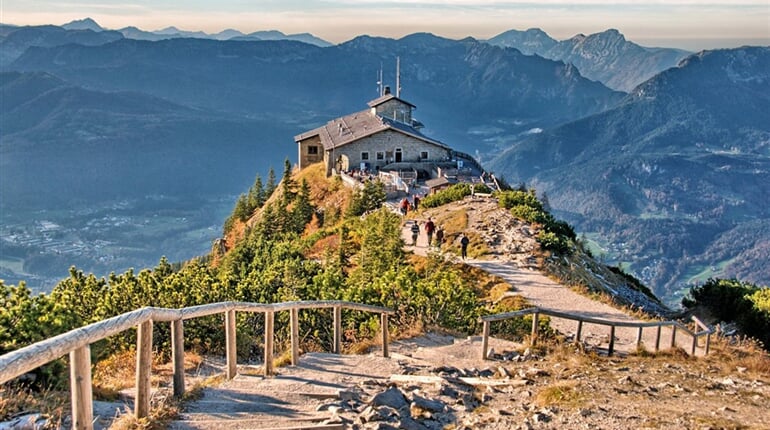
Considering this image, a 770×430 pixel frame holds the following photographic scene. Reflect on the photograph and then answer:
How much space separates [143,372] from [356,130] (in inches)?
2331

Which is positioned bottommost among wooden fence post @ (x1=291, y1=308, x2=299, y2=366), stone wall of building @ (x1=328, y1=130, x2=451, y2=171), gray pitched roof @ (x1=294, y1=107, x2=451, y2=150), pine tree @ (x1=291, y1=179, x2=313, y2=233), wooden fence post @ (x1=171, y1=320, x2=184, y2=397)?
pine tree @ (x1=291, y1=179, x2=313, y2=233)

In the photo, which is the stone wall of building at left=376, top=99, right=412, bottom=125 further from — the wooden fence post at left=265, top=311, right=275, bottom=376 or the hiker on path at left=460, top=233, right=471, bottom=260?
the wooden fence post at left=265, top=311, right=275, bottom=376

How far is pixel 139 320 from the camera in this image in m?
7.30

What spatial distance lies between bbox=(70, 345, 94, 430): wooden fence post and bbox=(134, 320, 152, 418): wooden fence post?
0.97m

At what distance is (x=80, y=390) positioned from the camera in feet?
20.2

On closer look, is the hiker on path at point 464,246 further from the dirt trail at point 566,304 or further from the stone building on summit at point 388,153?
the stone building on summit at point 388,153

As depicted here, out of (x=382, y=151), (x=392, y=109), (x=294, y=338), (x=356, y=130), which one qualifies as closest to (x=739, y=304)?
(x=294, y=338)

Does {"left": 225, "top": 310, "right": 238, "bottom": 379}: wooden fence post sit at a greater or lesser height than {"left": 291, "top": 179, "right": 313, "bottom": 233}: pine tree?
greater

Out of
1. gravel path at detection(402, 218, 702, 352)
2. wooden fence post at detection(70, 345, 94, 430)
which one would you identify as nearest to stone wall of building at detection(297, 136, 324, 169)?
gravel path at detection(402, 218, 702, 352)

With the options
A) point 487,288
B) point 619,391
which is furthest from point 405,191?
point 619,391

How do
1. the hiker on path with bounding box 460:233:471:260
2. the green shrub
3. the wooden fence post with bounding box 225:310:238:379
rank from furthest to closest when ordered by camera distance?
1. the hiker on path with bounding box 460:233:471:260
2. the green shrub
3. the wooden fence post with bounding box 225:310:238:379

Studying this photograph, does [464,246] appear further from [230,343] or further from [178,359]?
[178,359]

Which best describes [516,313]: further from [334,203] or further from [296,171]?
[296,171]

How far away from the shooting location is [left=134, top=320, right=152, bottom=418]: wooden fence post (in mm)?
7219
